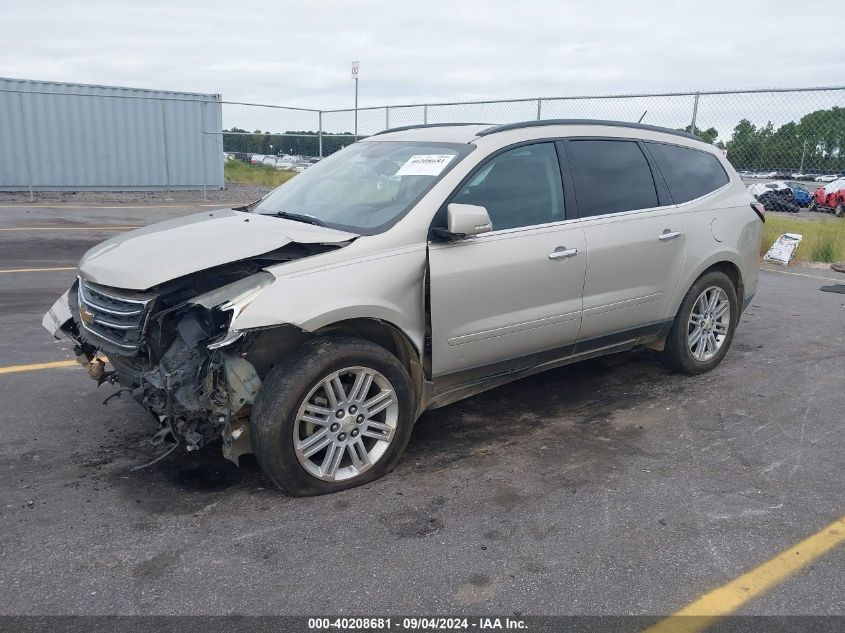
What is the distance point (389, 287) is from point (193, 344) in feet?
3.23

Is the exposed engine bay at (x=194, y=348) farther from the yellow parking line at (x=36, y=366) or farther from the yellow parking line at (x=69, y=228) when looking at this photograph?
the yellow parking line at (x=69, y=228)

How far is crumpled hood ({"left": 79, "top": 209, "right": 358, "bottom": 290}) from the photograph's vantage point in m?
3.34

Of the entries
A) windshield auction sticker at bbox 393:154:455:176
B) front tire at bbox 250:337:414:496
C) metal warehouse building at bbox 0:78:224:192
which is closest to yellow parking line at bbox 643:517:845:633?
front tire at bbox 250:337:414:496

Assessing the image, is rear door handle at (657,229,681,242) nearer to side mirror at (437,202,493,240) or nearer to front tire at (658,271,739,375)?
front tire at (658,271,739,375)

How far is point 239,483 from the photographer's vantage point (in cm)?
365

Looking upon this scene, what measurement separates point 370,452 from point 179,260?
1.35m

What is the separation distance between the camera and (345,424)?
3.53 metres

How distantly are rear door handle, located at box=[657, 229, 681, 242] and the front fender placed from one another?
196cm

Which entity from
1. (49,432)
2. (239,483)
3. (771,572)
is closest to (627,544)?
(771,572)

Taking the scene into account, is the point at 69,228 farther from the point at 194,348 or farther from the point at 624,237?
the point at 624,237

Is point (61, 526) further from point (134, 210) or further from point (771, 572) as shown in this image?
point (134, 210)

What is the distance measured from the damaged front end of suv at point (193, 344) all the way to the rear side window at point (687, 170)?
2.74 metres

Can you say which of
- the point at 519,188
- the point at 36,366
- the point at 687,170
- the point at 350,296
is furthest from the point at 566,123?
the point at 36,366

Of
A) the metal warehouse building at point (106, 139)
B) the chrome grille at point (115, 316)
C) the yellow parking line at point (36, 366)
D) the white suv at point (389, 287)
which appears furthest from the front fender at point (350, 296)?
the metal warehouse building at point (106, 139)
